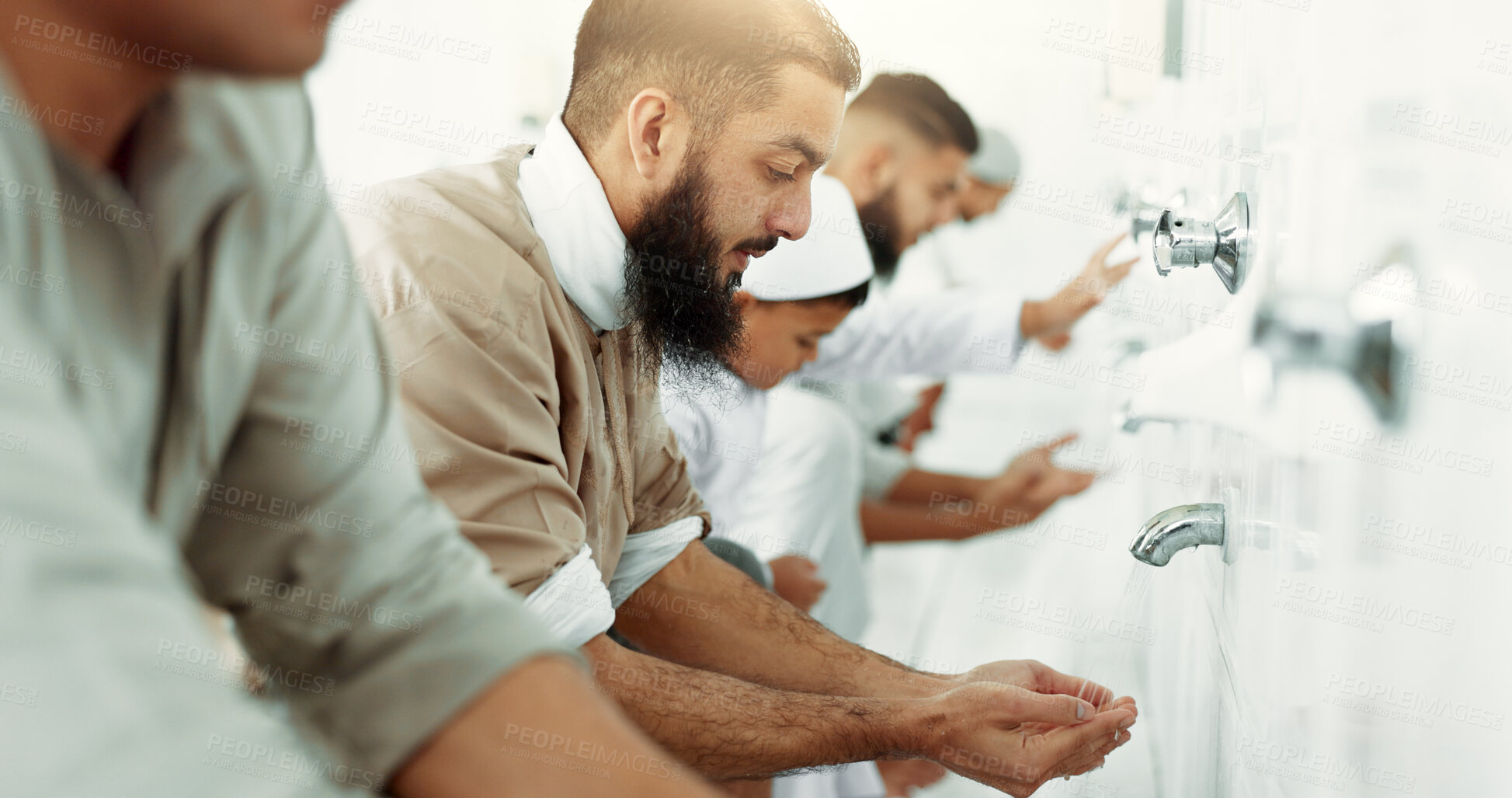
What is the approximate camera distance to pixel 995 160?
198 centimetres

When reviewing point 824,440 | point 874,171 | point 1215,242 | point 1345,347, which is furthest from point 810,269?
point 1345,347

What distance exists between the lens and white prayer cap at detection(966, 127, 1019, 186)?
1906mm

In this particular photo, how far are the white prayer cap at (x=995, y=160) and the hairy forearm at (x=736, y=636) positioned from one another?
1.24m

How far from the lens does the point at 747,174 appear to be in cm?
79

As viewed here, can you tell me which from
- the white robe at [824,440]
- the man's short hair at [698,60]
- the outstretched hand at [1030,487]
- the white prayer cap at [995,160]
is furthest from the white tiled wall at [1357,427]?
the white prayer cap at [995,160]

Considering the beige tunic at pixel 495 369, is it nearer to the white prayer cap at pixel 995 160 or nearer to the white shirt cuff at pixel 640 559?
the white shirt cuff at pixel 640 559

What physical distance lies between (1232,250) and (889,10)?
185cm

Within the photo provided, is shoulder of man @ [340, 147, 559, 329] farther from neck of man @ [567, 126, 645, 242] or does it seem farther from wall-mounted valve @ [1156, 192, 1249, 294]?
wall-mounted valve @ [1156, 192, 1249, 294]

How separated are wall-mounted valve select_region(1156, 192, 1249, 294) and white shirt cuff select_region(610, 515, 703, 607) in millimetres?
395

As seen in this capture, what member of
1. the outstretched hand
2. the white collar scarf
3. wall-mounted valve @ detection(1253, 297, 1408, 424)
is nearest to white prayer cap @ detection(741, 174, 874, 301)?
the white collar scarf

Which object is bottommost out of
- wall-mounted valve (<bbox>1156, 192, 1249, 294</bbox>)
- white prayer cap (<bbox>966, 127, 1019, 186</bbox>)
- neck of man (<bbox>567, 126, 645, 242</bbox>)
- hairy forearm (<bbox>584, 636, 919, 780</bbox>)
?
hairy forearm (<bbox>584, 636, 919, 780</bbox>)

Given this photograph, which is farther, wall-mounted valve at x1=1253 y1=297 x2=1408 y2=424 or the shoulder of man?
the shoulder of man

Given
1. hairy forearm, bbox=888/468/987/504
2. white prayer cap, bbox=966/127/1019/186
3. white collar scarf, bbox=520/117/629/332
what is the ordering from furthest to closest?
white prayer cap, bbox=966/127/1019/186
hairy forearm, bbox=888/468/987/504
white collar scarf, bbox=520/117/629/332

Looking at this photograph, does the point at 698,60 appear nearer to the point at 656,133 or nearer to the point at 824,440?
the point at 656,133
